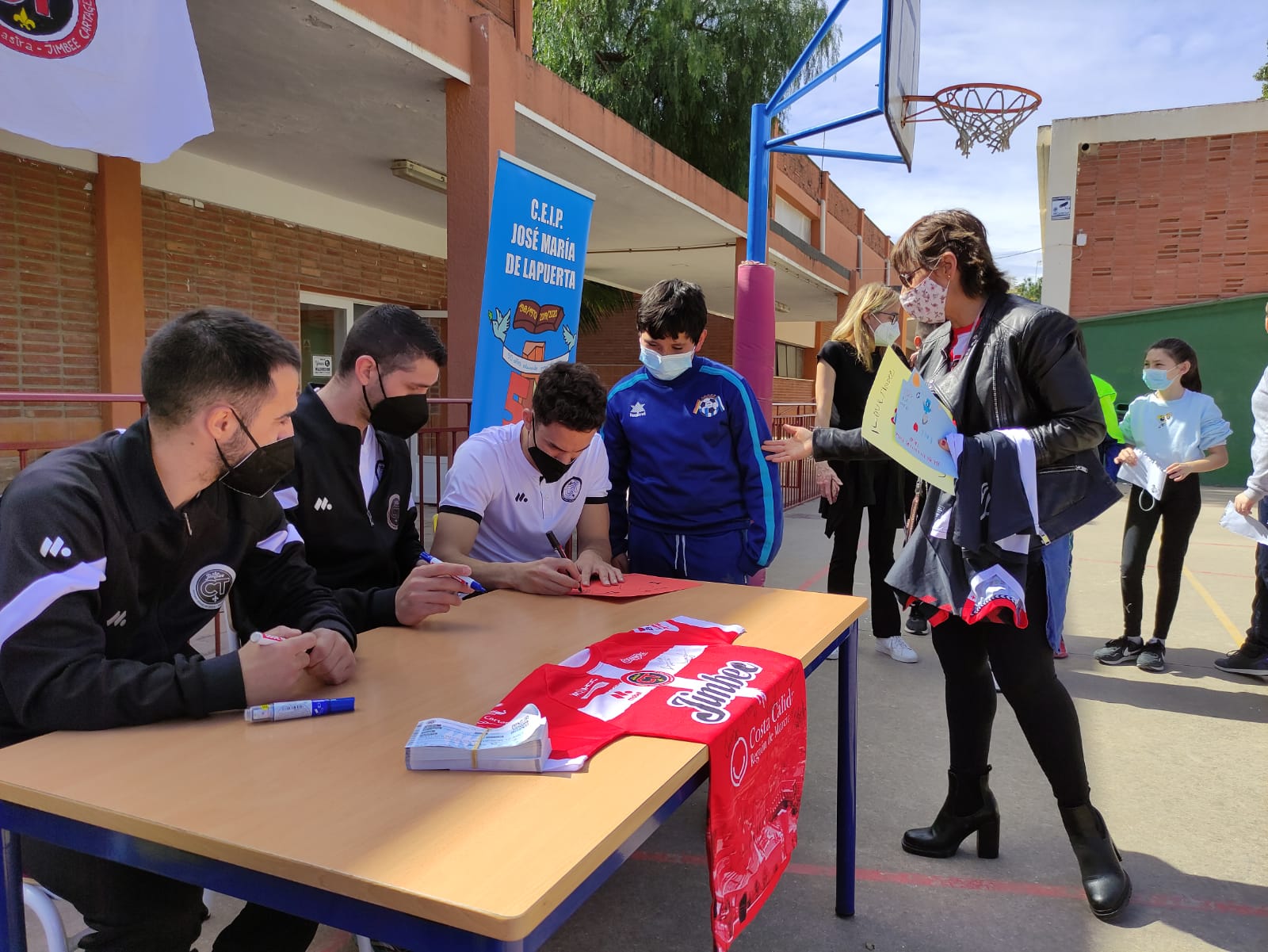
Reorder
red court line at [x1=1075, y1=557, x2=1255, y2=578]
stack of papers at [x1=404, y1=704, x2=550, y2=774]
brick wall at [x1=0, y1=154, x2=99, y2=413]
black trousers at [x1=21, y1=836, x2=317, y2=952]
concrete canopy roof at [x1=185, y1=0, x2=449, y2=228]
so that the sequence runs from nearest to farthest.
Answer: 1. stack of papers at [x1=404, y1=704, x2=550, y2=774]
2. black trousers at [x1=21, y1=836, x2=317, y2=952]
3. concrete canopy roof at [x1=185, y1=0, x2=449, y2=228]
4. brick wall at [x1=0, y1=154, x2=99, y2=413]
5. red court line at [x1=1075, y1=557, x2=1255, y2=578]

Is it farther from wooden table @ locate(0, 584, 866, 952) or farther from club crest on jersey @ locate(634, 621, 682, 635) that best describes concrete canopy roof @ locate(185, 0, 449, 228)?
wooden table @ locate(0, 584, 866, 952)

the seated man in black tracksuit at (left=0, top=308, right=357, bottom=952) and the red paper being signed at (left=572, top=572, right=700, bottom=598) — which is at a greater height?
the seated man in black tracksuit at (left=0, top=308, right=357, bottom=952)

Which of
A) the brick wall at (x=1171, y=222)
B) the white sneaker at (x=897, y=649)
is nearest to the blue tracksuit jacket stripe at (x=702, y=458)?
the white sneaker at (x=897, y=649)

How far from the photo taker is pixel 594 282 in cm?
1481

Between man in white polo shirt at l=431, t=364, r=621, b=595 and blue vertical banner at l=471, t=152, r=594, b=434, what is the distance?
1622mm

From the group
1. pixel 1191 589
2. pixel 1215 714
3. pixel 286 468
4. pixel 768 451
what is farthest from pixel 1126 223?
pixel 286 468

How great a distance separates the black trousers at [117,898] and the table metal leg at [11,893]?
0.12 meters

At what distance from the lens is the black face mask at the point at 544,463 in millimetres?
2740

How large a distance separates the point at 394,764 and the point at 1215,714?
4011mm

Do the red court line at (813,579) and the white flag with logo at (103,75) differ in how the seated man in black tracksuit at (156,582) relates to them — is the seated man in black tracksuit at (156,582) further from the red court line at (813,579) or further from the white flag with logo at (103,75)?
the red court line at (813,579)

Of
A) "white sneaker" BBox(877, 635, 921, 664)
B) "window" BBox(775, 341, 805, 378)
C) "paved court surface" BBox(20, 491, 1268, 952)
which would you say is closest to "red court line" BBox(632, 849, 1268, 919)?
"paved court surface" BBox(20, 491, 1268, 952)

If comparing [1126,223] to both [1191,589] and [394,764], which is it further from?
[394,764]

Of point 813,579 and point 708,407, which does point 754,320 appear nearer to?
point 708,407

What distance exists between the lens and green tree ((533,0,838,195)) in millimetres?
15461
